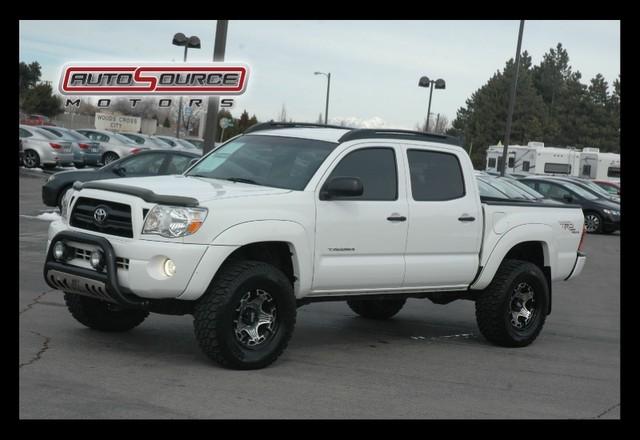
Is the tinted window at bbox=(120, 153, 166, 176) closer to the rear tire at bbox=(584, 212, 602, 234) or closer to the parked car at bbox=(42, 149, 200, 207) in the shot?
the parked car at bbox=(42, 149, 200, 207)

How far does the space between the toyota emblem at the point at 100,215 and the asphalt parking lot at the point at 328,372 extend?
42.2 inches

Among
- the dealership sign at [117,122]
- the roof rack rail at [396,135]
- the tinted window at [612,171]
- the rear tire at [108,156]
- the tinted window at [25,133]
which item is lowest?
the roof rack rail at [396,135]

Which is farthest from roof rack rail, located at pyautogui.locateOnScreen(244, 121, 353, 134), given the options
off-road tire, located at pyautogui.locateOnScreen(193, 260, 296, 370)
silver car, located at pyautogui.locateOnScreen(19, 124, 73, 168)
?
silver car, located at pyautogui.locateOnScreen(19, 124, 73, 168)

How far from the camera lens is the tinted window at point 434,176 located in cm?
892

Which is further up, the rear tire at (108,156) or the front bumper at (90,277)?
the rear tire at (108,156)

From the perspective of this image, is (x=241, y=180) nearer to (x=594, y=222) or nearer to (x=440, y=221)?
(x=440, y=221)

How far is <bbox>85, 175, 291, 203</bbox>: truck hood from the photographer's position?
7.39 metres

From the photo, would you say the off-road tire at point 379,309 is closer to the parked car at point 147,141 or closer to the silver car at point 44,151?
the silver car at point 44,151

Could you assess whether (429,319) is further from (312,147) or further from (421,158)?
(312,147)

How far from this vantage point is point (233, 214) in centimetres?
734

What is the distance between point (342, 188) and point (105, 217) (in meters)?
1.92

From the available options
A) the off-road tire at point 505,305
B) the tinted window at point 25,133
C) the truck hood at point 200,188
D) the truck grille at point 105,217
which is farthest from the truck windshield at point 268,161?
the tinted window at point 25,133
